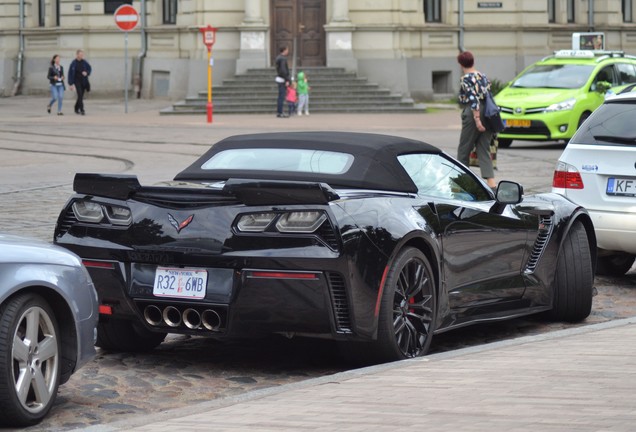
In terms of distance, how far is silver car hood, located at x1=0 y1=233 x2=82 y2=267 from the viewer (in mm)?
6672

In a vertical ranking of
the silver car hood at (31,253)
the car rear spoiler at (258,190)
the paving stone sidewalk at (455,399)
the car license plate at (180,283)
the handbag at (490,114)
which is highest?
the handbag at (490,114)

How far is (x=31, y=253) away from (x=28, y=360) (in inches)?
20.3

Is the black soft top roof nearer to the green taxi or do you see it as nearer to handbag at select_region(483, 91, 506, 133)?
handbag at select_region(483, 91, 506, 133)

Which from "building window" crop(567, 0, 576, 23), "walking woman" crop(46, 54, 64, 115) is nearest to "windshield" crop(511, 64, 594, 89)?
"walking woman" crop(46, 54, 64, 115)

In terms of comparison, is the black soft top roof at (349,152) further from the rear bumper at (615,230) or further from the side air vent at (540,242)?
the rear bumper at (615,230)

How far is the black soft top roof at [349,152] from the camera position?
8555 mm

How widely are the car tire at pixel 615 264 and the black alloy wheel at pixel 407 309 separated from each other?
4.48m

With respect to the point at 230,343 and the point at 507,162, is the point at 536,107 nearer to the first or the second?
the point at 507,162

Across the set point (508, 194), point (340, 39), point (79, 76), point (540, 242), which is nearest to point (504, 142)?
point (340, 39)

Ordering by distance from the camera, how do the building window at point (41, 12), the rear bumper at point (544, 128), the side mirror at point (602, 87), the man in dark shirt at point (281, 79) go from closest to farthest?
the rear bumper at point (544, 128) → the side mirror at point (602, 87) → the man in dark shirt at point (281, 79) → the building window at point (41, 12)

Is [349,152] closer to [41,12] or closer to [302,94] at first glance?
[302,94]

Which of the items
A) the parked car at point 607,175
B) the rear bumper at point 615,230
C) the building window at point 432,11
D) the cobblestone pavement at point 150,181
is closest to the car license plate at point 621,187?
the parked car at point 607,175

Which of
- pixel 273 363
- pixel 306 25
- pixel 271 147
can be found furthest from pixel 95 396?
pixel 306 25

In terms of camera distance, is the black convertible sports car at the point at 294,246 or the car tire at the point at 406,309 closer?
the black convertible sports car at the point at 294,246
